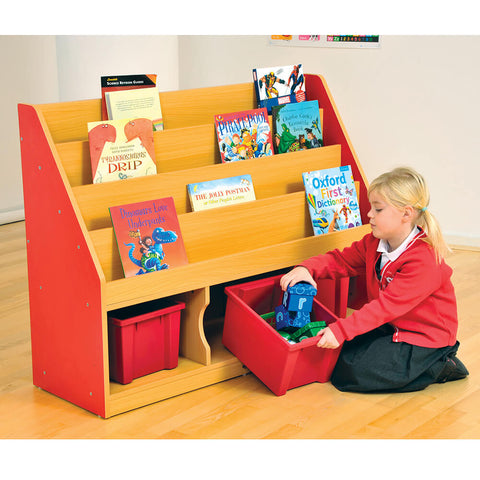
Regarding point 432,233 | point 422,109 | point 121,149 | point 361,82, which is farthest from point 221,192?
point 361,82

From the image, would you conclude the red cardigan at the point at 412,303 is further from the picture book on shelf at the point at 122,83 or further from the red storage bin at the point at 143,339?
the picture book on shelf at the point at 122,83

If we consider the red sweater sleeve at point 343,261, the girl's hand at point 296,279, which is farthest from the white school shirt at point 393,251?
the girl's hand at point 296,279

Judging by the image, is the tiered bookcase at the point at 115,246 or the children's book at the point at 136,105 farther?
the children's book at the point at 136,105

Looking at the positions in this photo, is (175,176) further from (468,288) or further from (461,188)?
(461,188)

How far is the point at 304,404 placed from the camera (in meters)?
2.23

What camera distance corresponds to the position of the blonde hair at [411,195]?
2246 mm

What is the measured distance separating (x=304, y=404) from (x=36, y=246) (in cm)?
102

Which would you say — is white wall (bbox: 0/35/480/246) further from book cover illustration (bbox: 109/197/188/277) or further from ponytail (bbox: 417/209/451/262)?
book cover illustration (bbox: 109/197/188/277)

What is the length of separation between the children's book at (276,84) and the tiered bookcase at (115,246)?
122mm

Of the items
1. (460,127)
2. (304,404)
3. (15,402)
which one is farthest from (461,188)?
(15,402)

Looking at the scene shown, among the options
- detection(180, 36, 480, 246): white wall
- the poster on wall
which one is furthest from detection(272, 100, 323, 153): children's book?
the poster on wall

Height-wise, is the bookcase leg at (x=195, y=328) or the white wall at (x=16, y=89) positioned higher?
the white wall at (x=16, y=89)

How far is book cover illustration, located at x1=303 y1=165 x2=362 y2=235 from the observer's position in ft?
8.62

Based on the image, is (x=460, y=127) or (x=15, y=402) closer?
(x=15, y=402)
